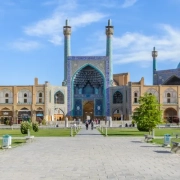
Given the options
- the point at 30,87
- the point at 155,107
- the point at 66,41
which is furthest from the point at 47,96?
the point at 155,107

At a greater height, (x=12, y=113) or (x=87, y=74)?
(x=87, y=74)

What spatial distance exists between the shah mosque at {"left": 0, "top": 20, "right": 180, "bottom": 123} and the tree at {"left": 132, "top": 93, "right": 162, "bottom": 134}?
3234 centimetres

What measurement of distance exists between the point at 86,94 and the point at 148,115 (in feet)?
128

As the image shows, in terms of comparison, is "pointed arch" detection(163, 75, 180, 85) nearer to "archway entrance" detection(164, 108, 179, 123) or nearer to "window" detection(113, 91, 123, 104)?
"archway entrance" detection(164, 108, 179, 123)

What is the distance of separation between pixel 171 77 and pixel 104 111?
12578mm

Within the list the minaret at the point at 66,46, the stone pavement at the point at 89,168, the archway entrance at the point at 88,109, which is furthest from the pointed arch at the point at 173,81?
the stone pavement at the point at 89,168

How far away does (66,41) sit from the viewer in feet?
214

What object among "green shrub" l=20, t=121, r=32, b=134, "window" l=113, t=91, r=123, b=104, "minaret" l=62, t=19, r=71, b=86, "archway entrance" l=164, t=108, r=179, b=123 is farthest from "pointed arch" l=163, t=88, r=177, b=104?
"green shrub" l=20, t=121, r=32, b=134

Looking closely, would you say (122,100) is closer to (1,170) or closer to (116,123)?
(116,123)

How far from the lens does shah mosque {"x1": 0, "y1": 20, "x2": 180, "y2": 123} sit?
61.9m

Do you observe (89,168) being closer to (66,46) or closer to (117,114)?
(66,46)

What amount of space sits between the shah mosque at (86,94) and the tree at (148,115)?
32.3 m

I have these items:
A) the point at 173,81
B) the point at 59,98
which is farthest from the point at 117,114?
the point at 173,81

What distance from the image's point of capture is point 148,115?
2866 cm
